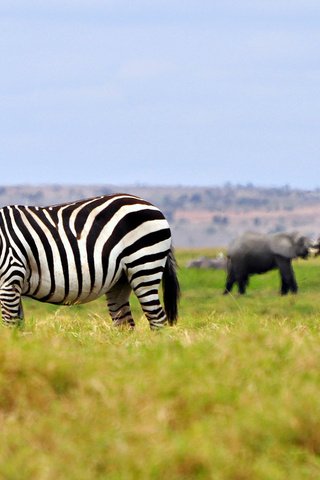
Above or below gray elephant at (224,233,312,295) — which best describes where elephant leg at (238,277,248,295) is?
below

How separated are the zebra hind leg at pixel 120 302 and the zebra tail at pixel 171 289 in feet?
1.21

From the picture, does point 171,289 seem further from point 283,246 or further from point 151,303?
point 283,246

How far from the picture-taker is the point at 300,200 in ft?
409

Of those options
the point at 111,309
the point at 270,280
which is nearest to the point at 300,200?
the point at 270,280

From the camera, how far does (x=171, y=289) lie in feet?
36.3

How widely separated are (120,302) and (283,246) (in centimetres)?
1950

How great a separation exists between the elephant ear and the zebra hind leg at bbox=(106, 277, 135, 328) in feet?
62.7

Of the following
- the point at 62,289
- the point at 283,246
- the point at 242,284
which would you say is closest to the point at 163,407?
the point at 62,289

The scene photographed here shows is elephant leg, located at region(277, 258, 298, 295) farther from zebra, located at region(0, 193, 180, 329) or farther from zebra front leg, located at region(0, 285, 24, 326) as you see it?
zebra front leg, located at region(0, 285, 24, 326)

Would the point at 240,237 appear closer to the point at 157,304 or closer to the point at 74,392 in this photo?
the point at 157,304

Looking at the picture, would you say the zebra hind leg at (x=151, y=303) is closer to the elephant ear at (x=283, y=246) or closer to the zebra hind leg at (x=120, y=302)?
the zebra hind leg at (x=120, y=302)

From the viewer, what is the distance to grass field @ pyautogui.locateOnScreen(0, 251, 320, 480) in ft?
17.9

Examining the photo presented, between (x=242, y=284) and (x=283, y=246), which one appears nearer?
(x=242, y=284)

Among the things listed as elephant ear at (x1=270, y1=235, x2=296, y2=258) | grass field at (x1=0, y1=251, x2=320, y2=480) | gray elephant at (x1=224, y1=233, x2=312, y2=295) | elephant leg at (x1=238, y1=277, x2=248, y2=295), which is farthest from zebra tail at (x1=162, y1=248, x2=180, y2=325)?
elephant ear at (x1=270, y1=235, x2=296, y2=258)
